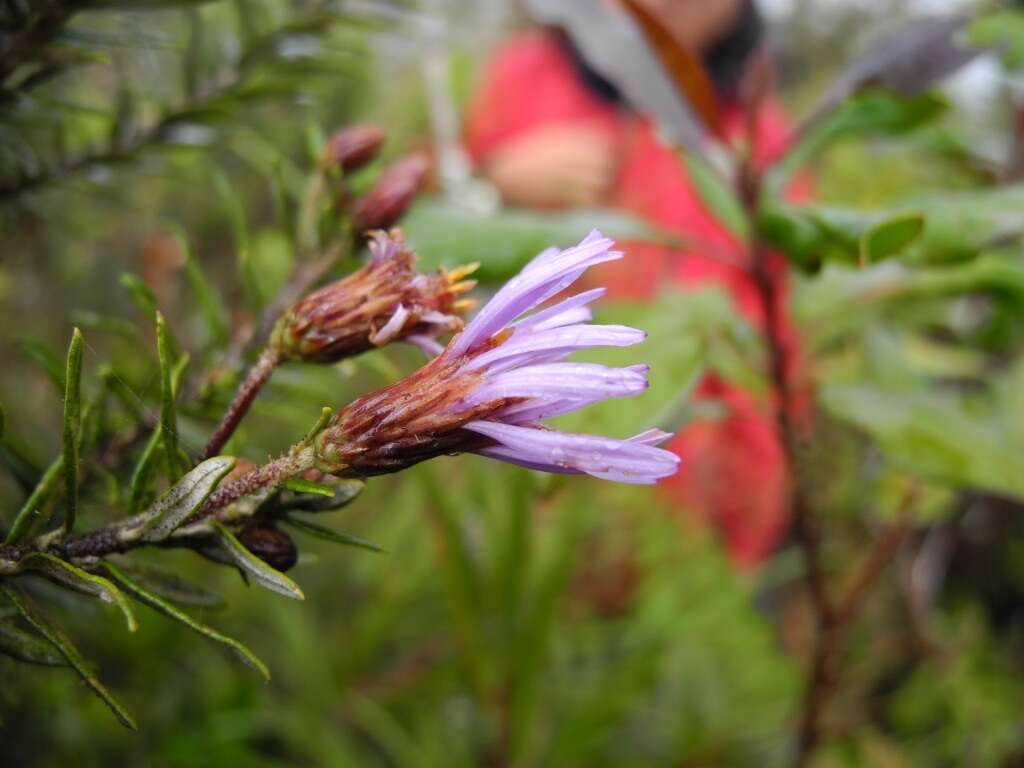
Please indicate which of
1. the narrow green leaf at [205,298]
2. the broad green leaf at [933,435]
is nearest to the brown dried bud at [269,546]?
the narrow green leaf at [205,298]

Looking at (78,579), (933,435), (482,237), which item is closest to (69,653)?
(78,579)

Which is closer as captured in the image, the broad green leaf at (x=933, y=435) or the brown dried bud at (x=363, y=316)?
the brown dried bud at (x=363, y=316)

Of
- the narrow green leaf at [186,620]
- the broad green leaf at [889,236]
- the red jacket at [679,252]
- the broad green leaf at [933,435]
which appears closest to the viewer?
the narrow green leaf at [186,620]

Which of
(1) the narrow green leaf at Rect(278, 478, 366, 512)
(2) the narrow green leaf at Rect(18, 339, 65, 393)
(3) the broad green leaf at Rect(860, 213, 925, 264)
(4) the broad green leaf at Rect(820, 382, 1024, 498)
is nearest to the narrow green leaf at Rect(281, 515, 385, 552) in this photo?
(1) the narrow green leaf at Rect(278, 478, 366, 512)

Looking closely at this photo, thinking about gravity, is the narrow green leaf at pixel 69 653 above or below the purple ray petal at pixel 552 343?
below

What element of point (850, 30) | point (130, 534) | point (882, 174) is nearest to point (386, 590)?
point (130, 534)

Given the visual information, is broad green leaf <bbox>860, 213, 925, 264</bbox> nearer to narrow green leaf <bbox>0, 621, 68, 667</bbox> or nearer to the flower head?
the flower head

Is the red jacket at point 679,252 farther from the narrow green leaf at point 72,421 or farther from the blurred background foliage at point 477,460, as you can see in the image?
the narrow green leaf at point 72,421

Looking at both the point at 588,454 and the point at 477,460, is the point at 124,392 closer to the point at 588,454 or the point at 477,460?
the point at 588,454

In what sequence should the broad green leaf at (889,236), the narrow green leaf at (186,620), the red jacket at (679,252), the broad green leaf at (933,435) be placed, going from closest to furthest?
1. the narrow green leaf at (186,620)
2. the broad green leaf at (889,236)
3. the broad green leaf at (933,435)
4. the red jacket at (679,252)
